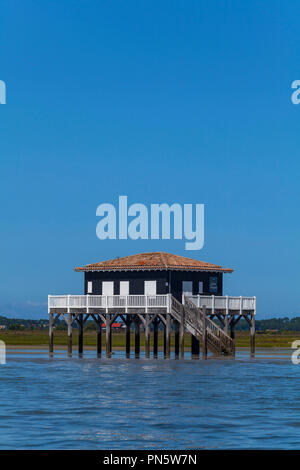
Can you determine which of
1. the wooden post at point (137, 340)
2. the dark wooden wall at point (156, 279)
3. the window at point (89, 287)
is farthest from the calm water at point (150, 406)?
the wooden post at point (137, 340)

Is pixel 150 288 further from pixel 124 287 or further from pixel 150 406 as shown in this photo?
pixel 150 406

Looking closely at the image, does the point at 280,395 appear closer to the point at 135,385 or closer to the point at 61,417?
the point at 135,385

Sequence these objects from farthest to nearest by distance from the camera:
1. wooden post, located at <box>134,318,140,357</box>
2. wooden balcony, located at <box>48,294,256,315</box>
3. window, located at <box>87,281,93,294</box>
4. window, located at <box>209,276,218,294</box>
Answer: wooden post, located at <box>134,318,140,357</box> → window, located at <box>87,281,93,294</box> → window, located at <box>209,276,218,294</box> → wooden balcony, located at <box>48,294,256,315</box>

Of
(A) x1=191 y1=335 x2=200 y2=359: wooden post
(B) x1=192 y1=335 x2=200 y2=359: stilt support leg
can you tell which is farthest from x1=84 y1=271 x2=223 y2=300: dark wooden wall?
(A) x1=191 y1=335 x2=200 y2=359: wooden post

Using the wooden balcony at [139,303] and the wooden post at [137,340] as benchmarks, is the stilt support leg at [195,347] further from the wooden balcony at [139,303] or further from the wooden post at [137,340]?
the wooden post at [137,340]

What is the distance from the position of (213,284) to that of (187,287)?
2.73 m

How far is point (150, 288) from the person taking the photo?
214ft

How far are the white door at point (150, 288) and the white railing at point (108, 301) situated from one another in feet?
6.55

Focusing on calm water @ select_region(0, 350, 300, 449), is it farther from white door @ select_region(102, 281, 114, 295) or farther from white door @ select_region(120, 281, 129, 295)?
white door @ select_region(102, 281, 114, 295)

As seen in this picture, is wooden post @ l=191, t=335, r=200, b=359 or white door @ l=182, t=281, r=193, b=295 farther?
wooden post @ l=191, t=335, r=200, b=359

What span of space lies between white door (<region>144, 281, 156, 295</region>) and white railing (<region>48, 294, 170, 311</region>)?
6.55 feet

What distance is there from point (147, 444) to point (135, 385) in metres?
18.4

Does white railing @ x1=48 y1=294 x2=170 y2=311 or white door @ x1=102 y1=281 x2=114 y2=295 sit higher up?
white door @ x1=102 y1=281 x2=114 y2=295

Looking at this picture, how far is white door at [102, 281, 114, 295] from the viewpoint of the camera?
67.2 metres
